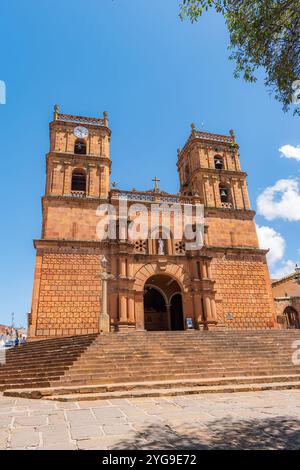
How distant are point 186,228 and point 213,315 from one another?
6247 millimetres

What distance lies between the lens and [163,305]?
78.8ft

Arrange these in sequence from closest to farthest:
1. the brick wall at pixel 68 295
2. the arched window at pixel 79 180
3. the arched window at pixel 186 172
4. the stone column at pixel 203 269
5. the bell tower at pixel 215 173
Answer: the brick wall at pixel 68 295 → the stone column at pixel 203 269 → the arched window at pixel 79 180 → the bell tower at pixel 215 173 → the arched window at pixel 186 172

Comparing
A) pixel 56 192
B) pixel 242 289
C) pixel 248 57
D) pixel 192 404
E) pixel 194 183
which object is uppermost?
pixel 194 183

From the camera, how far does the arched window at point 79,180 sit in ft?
71.7

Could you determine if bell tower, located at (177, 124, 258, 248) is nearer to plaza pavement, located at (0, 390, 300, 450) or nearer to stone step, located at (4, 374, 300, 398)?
stone step, located at (4, 374, 300, 398)

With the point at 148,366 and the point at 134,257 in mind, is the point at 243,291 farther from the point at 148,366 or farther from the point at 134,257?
the point at 148,366

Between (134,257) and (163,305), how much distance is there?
6647 mm

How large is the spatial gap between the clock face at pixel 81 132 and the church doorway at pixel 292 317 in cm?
2192

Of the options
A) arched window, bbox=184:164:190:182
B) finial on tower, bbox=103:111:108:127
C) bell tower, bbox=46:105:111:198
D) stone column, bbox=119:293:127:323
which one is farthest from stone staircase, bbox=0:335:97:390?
arched window, bbox=184:164:190:182

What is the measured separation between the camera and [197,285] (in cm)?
1938

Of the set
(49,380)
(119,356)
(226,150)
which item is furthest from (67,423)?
(226,150)

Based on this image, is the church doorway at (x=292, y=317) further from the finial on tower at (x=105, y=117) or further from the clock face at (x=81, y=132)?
the clock face at (x=81, y=132)

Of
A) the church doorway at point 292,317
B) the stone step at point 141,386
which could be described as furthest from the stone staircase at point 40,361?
the church doorway at point 292,317
